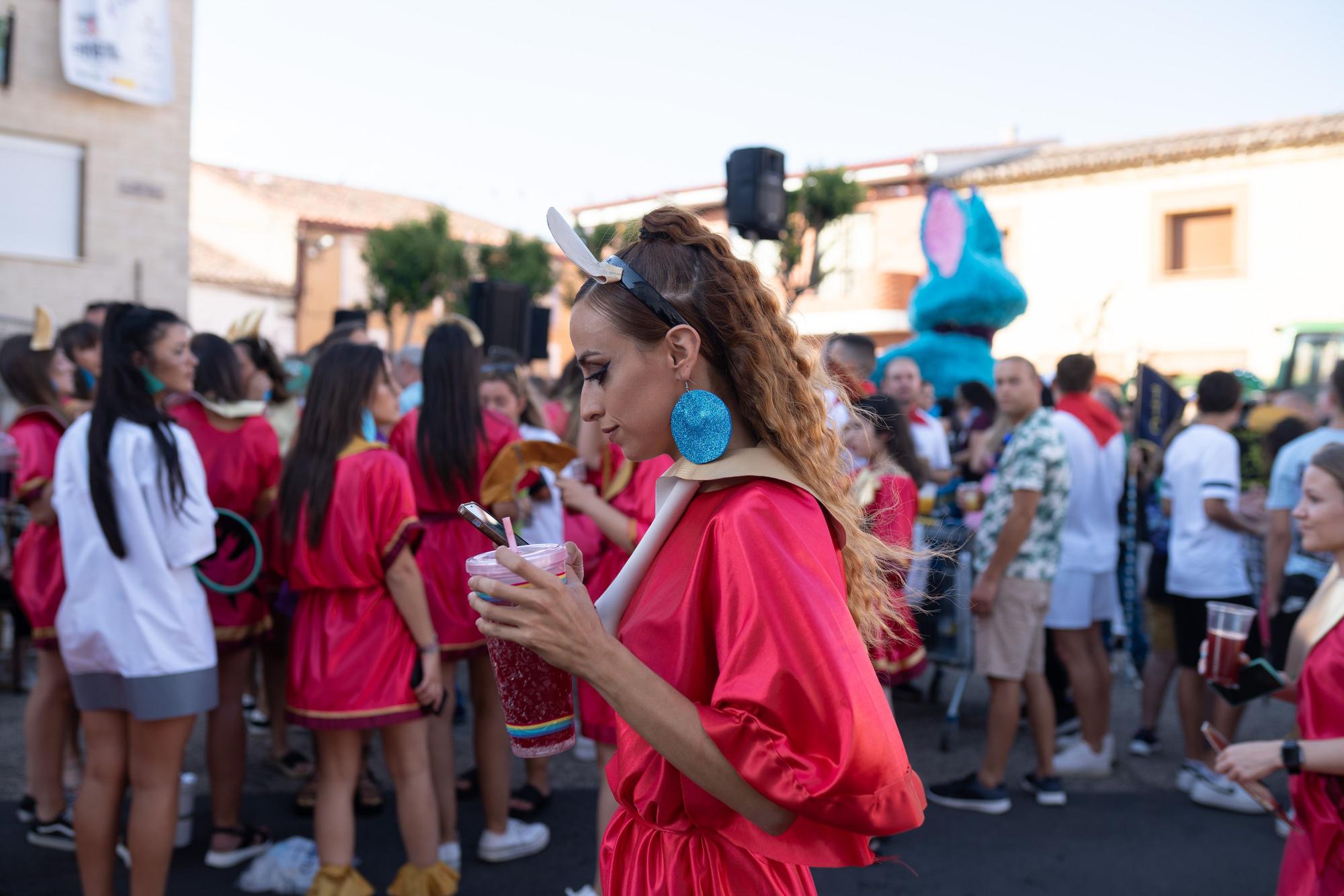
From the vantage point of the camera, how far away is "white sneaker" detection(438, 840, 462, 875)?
13.1ft

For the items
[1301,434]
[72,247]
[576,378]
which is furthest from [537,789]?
[72,247]

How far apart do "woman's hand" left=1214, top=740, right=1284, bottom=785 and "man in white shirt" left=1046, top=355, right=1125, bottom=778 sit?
2811 mm

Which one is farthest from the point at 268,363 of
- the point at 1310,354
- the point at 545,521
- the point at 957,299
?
the point at 1310,354

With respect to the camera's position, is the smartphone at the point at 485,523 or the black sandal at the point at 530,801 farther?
the black sandal at the point at 530,801

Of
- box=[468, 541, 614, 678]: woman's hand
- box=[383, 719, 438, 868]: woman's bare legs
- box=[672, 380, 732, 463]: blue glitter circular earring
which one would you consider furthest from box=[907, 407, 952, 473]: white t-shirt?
box=[468, 541, 614, 678]: woman's hand

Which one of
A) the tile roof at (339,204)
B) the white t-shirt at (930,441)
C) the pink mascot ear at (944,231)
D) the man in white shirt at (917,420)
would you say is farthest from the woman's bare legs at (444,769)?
the tile roof at (339,204)

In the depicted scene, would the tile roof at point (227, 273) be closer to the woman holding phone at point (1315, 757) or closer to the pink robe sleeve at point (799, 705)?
the woman holding phone at point (1315, 757)

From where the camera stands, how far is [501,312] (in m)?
8.18

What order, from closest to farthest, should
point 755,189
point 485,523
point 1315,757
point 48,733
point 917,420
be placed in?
point 485,523 → point 1315,757 → point 48,733 → point 755,189 → point 917,420

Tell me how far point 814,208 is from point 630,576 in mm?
18643

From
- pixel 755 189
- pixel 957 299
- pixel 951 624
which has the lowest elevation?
pixel 951 624

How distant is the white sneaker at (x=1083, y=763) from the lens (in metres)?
5.31

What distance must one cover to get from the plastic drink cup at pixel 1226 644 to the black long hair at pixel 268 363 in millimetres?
4640

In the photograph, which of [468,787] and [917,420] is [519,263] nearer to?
[917,420]
